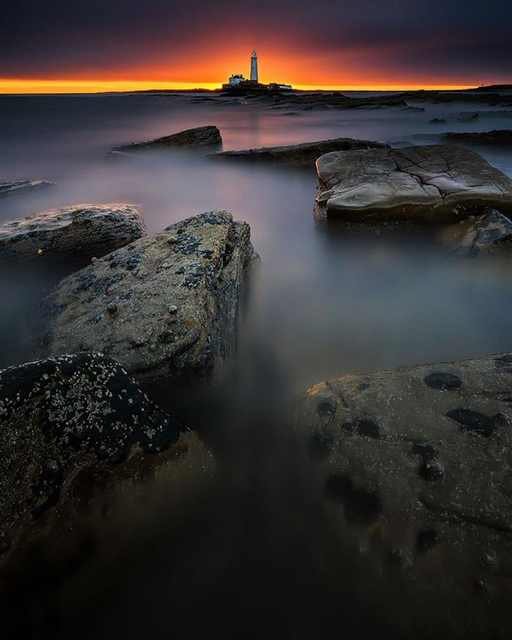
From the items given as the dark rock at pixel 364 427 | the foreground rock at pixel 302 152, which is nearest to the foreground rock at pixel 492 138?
the foreground rock at pixel 302 152

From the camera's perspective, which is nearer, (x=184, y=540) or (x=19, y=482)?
(x=19, y=482)

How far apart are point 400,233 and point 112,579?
461 centimetres

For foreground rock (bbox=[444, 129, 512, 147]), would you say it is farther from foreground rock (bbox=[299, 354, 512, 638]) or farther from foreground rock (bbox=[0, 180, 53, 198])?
foreground rock (bbox=[299, 354, 512, 638])

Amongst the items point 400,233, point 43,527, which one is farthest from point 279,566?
point 400,233

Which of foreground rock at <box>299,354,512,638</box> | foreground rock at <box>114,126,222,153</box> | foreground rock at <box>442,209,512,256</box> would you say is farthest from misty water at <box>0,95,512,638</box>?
foreground rock at <box>114,126,222,153</box>

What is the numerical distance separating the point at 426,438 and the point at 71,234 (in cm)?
369

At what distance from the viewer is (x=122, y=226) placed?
4.12m

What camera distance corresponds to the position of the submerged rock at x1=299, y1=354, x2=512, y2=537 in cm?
150

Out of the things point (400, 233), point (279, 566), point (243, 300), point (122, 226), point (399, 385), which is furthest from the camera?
point (400, 233)

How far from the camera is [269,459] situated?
2105mm

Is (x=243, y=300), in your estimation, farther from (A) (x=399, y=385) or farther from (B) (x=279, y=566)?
(B) (x=279, y=566)

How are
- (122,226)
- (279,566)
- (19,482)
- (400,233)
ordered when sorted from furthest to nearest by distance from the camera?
1. (400,233)
2. (122,226)
3. (279,566)
4. (19,482)

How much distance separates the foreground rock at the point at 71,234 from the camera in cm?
376

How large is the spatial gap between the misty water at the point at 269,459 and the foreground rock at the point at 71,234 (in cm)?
32
